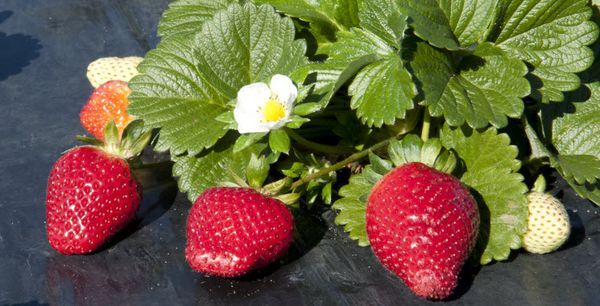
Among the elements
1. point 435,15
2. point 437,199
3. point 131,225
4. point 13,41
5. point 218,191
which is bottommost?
point 13,41

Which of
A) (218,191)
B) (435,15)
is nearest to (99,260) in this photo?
(218,191)

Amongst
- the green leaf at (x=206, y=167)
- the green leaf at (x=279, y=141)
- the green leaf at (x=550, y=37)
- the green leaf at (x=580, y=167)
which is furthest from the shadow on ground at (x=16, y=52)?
the green leaf at (x=580, y=167)

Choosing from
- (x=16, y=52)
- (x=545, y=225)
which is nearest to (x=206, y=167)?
(x=545, y=225)

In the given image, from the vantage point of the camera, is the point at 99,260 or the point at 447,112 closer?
the point at 447,112

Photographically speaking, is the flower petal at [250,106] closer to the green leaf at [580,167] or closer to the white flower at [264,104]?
the white flower at [264,104]

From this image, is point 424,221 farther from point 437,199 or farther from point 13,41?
point 13,41

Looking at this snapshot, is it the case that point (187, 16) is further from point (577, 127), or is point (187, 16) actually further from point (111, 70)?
point (577, 127)
